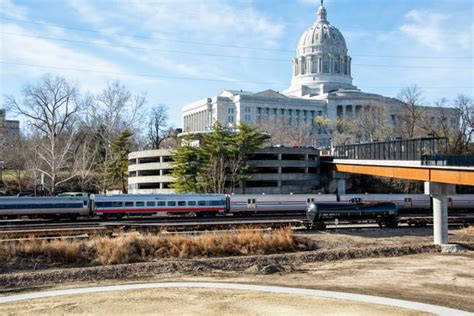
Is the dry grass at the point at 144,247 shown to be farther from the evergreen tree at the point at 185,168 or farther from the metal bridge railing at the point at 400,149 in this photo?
the evergreen tree at the point at 185,168

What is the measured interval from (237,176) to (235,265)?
Answer: 4672 centimetres

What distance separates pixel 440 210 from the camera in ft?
148

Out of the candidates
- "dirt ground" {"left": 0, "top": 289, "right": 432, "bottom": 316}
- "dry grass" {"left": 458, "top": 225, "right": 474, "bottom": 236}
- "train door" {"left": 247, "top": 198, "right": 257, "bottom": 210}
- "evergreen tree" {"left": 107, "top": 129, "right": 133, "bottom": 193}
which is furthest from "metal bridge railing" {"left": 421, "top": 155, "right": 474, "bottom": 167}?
"evergreen tree" {"left": 107, "top": 129, "right": 133, "bottom": 193}

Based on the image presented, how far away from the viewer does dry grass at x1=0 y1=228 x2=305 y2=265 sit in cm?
3453

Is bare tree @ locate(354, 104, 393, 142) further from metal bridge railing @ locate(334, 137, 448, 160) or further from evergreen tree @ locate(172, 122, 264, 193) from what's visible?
evergreen tree @ locate(172, 122, 264, 193)

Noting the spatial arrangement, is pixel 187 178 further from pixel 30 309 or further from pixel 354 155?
pixel 30 309

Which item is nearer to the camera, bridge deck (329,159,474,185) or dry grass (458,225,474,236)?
bridge deck (329,159,474,185)

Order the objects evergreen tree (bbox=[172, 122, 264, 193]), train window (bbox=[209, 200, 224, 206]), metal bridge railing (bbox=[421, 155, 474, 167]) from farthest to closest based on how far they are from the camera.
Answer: evergreen tree (bbox=[172, 122, 264, 193]), train window (bbox=[209, 200, 224, 206]), metal bridge railing (bbox=[421, 155, 474, 167])

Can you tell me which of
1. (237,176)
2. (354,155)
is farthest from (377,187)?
(237,176)

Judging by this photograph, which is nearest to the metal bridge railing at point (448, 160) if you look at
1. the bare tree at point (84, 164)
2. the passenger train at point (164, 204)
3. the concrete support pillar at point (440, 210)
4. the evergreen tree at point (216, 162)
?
the concrete support pillar at point (440, 210)

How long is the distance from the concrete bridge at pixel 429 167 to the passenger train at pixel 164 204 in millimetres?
8663

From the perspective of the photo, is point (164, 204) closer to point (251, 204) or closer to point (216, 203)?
point (216, 203)

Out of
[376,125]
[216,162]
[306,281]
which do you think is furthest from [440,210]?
[376,125]

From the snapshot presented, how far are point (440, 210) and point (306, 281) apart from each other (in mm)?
21826
